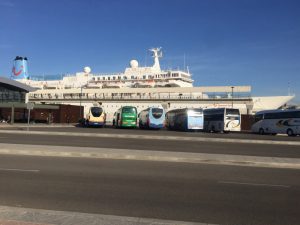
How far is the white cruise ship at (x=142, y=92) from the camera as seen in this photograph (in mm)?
73312

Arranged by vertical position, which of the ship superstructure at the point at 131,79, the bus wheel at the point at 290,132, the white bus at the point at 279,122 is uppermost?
the ship superstructure at the point at 131,79

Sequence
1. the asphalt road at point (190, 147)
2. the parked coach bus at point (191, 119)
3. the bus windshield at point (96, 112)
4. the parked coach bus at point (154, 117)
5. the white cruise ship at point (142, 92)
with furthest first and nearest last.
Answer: the white cruise ship at point (142, 92)
the bus windshield at point (96, 112)
the parked coach bus at point (154, 117)
the parked coach bus at point (191, 119)
the asphalt road at point (190, 147)

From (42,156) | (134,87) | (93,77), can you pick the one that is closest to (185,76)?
(134,87)

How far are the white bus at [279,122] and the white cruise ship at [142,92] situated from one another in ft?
78.8

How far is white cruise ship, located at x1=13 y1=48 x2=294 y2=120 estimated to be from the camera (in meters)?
73.3

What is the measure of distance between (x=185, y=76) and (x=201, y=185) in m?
80.1

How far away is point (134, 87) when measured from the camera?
85312 mm

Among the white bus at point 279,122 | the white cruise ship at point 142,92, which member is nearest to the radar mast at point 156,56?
the white cruise ship at point 142,92

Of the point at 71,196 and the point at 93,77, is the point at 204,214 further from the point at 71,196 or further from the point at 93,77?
the point at 93,77

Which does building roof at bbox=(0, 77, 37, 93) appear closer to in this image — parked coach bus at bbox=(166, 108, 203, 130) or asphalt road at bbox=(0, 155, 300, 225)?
parked coach bus at bbox=(166, 108, 203, 130)

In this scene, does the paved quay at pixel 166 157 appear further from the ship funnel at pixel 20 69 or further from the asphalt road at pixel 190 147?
the ship funnel at pixel 20 69

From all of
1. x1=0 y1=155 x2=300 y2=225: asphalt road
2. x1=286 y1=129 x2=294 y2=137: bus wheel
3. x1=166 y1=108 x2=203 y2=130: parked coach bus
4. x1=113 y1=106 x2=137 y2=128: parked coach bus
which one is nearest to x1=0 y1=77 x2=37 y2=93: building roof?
x1=113 y1=106 x2=137 y2=128: parked coach bus

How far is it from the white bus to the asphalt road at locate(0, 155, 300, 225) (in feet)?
96.7

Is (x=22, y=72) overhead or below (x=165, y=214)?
overhead
